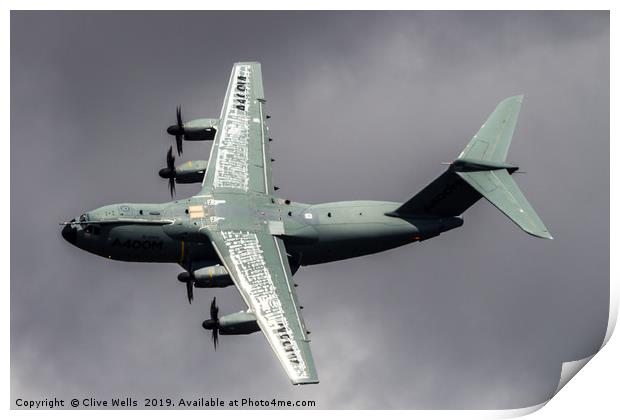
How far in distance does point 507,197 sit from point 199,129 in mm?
22067

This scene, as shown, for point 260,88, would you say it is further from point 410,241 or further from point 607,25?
point 607,25

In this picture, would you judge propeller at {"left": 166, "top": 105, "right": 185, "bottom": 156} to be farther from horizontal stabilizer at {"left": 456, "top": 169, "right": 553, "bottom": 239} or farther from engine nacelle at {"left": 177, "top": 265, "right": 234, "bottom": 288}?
horizontal stabilizer at {"left": 456, "top": 169, "right": 553, "bottom": 239}

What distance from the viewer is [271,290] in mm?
94812

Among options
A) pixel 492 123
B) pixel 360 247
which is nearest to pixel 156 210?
pixel 360 247

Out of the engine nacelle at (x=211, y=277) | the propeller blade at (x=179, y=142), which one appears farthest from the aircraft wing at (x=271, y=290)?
the propeller blade at (x=179, y=142)

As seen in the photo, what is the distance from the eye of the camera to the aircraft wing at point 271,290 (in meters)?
89.9

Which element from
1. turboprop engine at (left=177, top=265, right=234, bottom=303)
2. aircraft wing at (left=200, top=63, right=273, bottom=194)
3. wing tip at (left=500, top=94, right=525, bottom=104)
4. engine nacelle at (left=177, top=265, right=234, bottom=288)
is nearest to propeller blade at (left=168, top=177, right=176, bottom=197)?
aircraft wing at (left=200, top=63, right=273, bottom=194)

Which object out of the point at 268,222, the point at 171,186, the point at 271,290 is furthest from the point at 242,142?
the point at 271,290

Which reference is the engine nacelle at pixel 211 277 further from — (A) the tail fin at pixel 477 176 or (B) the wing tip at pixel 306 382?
(A) the tail fin at pixel 477 176

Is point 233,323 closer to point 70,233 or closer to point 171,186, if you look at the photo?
point 70,233

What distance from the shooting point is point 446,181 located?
99812mm

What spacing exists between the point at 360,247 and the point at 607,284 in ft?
53.9

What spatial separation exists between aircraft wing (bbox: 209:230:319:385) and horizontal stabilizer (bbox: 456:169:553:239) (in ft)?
41.0
